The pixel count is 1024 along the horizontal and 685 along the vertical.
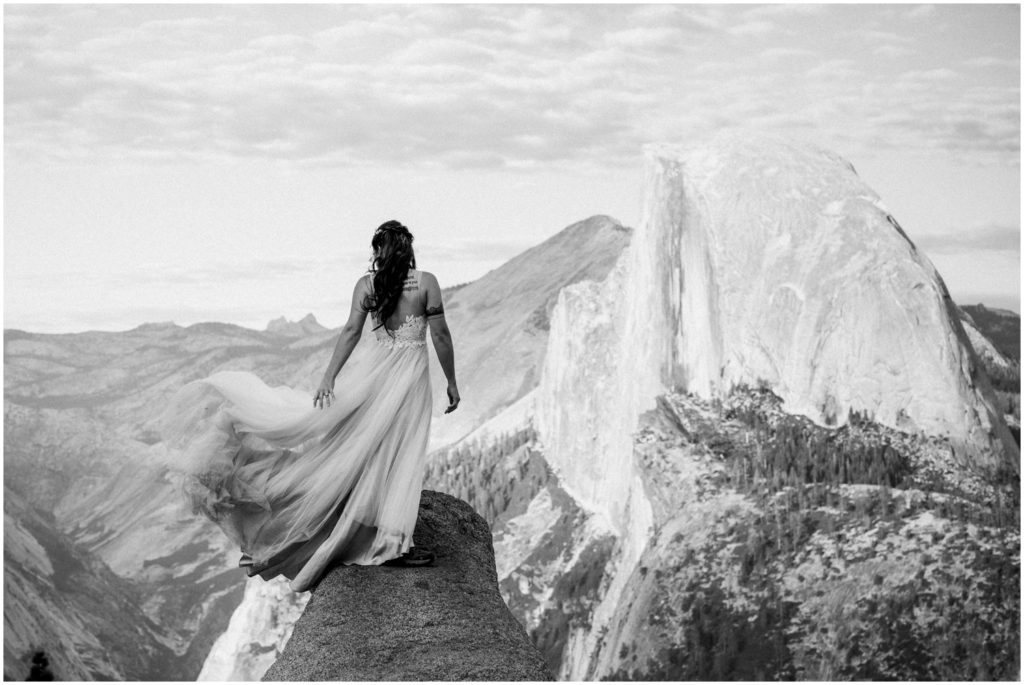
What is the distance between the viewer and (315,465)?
7.30 meters

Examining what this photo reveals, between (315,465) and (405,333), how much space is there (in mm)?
856

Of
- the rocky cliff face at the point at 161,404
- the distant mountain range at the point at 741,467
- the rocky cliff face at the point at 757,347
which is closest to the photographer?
the distant mountain range at the point at 741,467

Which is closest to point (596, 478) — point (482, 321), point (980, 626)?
point (482, 321)

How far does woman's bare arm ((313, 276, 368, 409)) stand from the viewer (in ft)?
23.5

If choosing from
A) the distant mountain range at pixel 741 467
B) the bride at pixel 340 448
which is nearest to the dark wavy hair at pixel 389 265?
the bride at pixel 340 448

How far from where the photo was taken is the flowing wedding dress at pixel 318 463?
7125mm

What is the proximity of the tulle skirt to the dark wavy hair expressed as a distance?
0.93 ft

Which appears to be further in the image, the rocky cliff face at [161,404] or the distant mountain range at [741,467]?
the rocky cliff face at [161,404]

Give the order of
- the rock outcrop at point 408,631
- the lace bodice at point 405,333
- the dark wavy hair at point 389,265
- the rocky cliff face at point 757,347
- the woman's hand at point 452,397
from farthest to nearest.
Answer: the rocky cliff face at point 757,347 < the lace bodice at point 405,333 < the dark wavy hair at point 389,265 < the woman's hand at point 452,397 < the rock outcrop at point 408,631

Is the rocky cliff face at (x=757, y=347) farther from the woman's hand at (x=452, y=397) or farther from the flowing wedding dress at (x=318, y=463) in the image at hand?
the woman's hand at (x=452, y=397)

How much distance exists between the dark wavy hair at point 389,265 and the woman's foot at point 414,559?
1.28 m

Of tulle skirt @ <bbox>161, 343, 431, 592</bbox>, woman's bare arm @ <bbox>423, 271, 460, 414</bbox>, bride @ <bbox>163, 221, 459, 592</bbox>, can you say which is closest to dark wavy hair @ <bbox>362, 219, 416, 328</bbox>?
bride @ <bbox>163, 221, 459, 592</bbox>

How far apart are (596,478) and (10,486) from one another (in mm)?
12094

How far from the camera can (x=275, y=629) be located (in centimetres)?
2188
